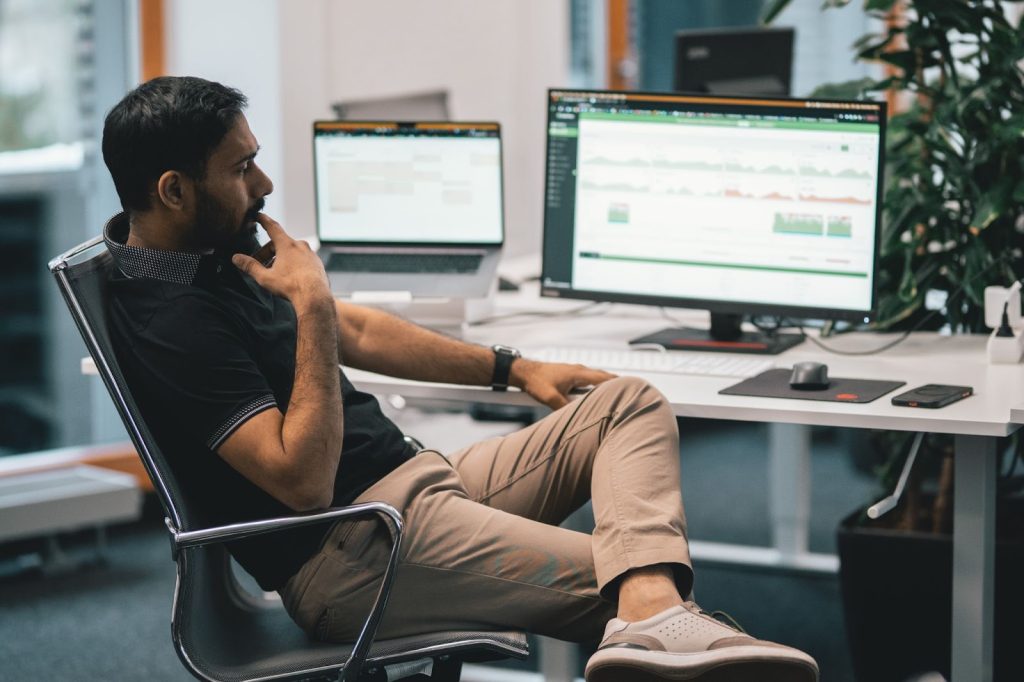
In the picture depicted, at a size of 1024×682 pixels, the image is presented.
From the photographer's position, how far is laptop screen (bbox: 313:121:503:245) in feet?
9.41

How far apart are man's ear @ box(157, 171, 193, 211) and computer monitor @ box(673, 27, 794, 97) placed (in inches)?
67.8

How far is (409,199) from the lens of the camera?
289cm

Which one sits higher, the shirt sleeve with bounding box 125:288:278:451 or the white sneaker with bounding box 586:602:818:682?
the shirt sleeve with bounding box 125:288:278:451

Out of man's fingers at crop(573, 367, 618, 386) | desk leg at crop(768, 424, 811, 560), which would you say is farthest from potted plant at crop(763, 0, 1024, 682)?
man's fingers at crop(573, 367, 618, 386)

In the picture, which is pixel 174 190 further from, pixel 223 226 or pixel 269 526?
pixel 269 526

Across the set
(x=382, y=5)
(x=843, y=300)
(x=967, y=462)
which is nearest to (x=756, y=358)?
(x=843, y=300)

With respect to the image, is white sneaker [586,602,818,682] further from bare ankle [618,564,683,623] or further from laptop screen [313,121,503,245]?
laptop screen [313,121,503,245]

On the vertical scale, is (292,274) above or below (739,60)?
below

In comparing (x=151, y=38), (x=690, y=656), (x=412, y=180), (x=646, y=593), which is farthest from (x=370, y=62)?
(x=690, y=656)

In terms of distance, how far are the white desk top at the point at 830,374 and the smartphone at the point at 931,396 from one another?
16 millimetres

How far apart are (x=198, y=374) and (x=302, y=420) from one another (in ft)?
0.51

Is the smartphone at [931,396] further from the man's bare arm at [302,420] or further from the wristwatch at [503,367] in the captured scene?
the man's bare arm at [302,420]

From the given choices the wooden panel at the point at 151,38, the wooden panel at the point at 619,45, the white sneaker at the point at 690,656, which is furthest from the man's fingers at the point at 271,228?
the wooden panel at the point at 619,45

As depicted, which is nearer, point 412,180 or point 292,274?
point 292,274
